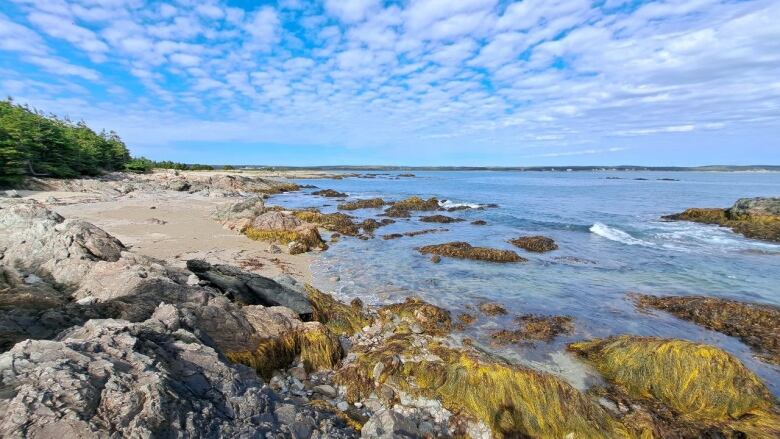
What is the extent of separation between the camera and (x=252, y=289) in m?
8.45

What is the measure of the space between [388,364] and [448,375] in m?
0.99

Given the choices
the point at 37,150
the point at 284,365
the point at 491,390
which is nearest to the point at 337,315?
the point at 284,365

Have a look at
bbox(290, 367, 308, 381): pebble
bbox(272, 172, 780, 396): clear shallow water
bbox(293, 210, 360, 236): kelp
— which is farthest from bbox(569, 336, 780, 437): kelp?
bbox(293, 210, 360, 236): kelp

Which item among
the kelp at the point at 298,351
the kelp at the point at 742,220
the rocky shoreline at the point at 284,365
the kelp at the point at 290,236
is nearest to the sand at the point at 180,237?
the kelp at the point at 290,236

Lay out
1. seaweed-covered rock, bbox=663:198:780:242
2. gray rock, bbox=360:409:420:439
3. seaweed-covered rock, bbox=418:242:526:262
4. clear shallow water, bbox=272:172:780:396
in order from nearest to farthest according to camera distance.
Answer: gray rock, bbox=360:409:420:439 < clear shallow water, bbox=272:172:780:396 < seaweed-covered rock, bbox=418:242:526:262 < seaweed-covered rock, bbox=663:198:780:242

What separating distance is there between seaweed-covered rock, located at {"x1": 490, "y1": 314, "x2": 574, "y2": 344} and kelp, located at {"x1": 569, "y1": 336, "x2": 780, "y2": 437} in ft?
4.07

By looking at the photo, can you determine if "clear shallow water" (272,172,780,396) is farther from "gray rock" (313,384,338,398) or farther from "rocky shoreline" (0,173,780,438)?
"gray rock" (313,384,338,398)

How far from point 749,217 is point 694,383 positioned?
2647cm

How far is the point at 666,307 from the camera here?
33.3 ft

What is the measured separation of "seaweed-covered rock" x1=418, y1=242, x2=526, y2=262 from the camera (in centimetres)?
1508

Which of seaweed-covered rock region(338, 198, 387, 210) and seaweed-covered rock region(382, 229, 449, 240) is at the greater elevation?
seaweed-covered rock region(338, 198, 387, 210)

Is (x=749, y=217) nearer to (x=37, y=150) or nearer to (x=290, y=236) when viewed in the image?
(x=290, y=236)

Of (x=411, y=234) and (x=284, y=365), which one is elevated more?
(x=284, y=365)

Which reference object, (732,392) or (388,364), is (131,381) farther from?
(732,392)
